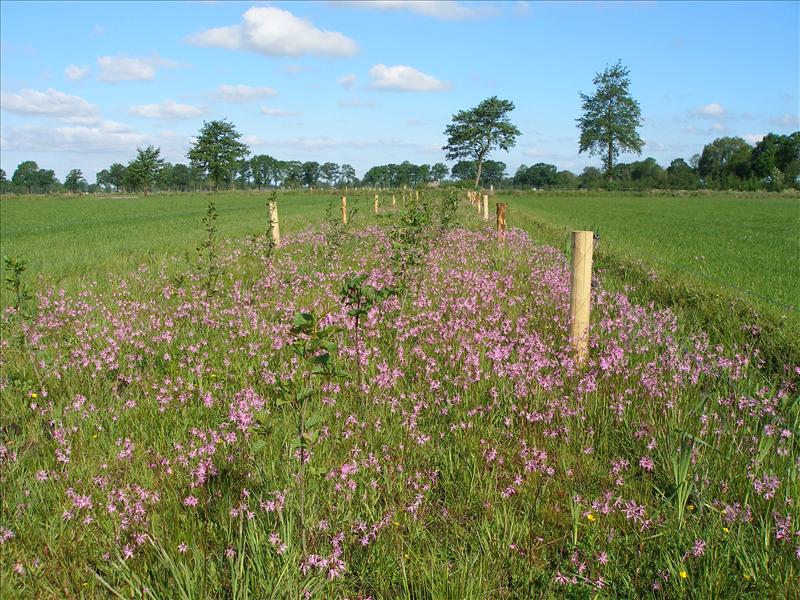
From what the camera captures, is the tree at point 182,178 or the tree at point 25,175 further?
the tree at point 25,175

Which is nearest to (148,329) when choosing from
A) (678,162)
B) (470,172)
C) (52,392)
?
(52,392)

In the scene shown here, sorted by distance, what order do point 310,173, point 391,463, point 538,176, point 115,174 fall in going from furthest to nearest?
point 310,173, point 115,174, point 538,176, point 391,463

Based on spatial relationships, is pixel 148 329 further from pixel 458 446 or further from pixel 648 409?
pixel 648 409

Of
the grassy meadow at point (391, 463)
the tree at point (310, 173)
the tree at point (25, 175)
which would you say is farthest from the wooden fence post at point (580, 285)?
the tree at point (25, 175)

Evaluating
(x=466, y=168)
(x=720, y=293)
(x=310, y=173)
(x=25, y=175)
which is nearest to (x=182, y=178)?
(x=310, y=173)

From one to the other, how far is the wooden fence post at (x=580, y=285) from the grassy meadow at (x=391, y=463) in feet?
0.87

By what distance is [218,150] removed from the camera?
101 meters

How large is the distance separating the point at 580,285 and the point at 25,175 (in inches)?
8267

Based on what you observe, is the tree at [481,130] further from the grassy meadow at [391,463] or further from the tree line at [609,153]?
the grassy meadow at [391,463]

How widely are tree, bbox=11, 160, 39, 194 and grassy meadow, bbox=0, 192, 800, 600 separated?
204m

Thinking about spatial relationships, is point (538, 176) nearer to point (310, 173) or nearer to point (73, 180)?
point (310, 173)

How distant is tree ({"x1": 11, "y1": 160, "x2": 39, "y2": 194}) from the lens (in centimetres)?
17212

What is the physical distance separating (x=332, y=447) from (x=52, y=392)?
2.93 metres

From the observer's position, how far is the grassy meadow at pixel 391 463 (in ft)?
8.63
